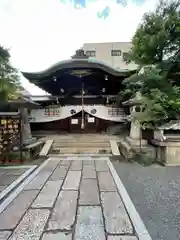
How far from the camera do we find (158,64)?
8281 millimetres

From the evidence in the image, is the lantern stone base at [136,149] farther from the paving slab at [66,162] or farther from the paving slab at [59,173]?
the paving slab at [59,173]

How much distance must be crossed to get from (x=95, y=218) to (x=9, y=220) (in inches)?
50.1

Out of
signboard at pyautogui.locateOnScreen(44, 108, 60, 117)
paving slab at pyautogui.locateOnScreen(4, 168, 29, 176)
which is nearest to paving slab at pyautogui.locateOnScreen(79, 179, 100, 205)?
paving slab at pyautogui.locateOnScreen(4, 168, 29, 176)

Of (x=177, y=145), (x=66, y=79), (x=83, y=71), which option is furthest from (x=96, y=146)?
(x=66, y=79)

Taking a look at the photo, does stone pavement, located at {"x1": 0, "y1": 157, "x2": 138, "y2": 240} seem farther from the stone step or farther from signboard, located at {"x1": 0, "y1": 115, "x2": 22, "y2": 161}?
the stone step

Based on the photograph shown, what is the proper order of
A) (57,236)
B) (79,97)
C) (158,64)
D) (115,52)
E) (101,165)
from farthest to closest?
1. (115,52)
2. (79,97)
3. (158,64)
4. (101,165)
5. (57,236)

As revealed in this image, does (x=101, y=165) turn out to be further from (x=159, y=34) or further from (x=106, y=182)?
(x=159, y=34)

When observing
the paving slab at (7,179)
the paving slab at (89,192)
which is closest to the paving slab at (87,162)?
the paving slab at (89,192)

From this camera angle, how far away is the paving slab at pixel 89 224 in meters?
2.26

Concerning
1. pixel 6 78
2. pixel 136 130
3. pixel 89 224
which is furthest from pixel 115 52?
pixel 89 224

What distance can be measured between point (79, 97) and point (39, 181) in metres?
8.38

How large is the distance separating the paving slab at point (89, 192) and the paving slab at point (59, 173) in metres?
0.70

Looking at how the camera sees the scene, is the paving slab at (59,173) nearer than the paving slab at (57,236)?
No

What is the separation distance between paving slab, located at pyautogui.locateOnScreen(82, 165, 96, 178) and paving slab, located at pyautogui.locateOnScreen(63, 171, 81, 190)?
162 mm
